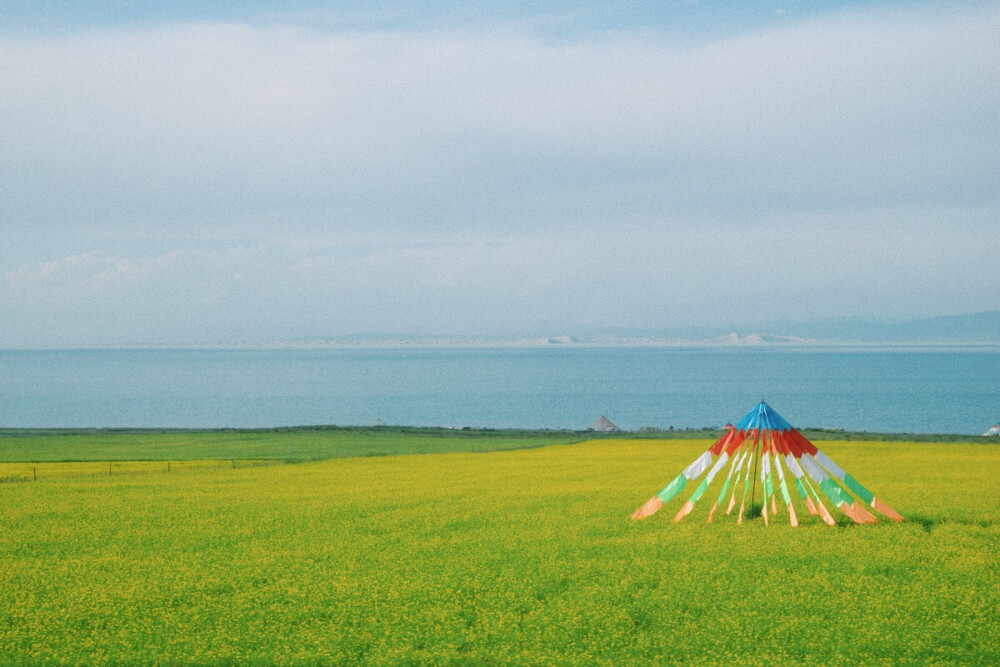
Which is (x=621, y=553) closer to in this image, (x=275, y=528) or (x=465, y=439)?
(x=275, y=528)

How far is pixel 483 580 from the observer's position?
18.2 meters

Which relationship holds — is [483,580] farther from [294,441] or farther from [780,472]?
[294,441]

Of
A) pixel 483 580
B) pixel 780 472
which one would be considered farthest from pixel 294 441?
pixel 483 580

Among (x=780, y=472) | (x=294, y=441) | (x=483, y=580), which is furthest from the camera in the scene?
(x=294, y=441)

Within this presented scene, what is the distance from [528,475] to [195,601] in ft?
75.4

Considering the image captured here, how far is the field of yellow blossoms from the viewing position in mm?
14109

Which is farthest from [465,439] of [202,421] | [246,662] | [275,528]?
[202,421]

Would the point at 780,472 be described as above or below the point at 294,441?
above

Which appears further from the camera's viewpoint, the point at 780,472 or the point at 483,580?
the point at 780,472

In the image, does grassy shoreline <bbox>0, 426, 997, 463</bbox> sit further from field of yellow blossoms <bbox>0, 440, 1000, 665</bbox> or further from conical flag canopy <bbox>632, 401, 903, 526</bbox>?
conical flag canopy <bbox>632, 401, 903, 526</bbox>

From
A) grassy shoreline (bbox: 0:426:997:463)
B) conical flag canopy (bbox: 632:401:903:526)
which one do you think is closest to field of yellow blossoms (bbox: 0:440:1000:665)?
conical flag canopy (bbox: 632:401:903:526)

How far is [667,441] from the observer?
57.2 m

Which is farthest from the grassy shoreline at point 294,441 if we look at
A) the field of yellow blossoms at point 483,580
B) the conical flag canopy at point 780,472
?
the conical flag canopy at point 780,472

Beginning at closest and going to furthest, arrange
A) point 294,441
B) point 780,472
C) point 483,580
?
1. point 483,580
2. point 780,472
3. point 294,441
